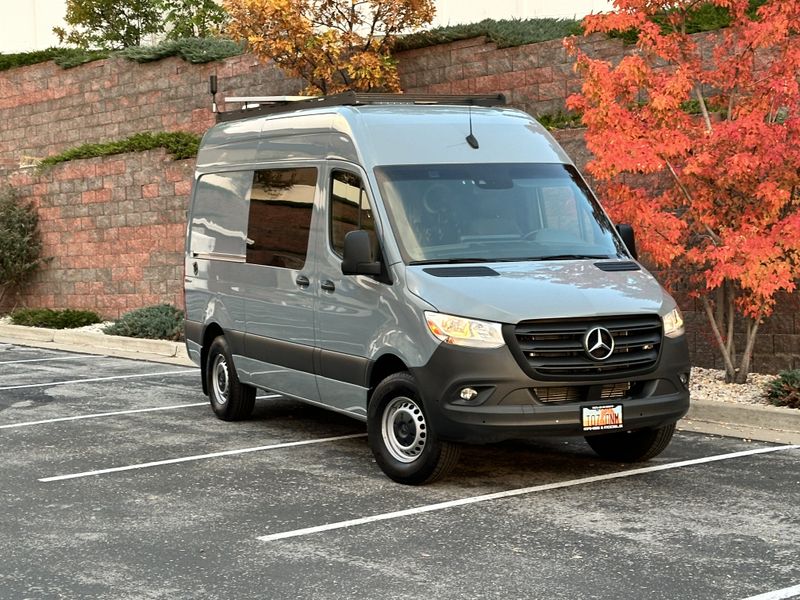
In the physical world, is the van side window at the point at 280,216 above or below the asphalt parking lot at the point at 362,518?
above

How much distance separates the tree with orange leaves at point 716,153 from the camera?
1147 cm

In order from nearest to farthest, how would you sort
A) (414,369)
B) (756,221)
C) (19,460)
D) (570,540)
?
(570,540) → (414,369) → (19,460) → (756,221)

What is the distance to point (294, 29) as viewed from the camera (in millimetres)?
20781

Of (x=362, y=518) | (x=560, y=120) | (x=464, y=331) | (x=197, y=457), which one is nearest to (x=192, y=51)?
(x=560, y=120)

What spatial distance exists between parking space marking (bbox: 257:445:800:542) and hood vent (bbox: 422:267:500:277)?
4.65ft

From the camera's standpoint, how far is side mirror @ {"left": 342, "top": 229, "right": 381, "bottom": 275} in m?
8.77

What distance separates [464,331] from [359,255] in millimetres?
1012

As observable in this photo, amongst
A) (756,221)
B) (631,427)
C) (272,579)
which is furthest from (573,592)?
(756,221)

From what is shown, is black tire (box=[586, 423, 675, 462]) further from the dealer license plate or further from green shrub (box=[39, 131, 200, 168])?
green shrub (box=[39, 131, 200, 168])

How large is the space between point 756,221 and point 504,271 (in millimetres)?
4091

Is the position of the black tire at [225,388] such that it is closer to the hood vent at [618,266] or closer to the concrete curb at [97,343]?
the hood vent at [618,266]

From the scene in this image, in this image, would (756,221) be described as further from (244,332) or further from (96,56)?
(96,56)

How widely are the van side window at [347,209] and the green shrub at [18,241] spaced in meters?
16.6

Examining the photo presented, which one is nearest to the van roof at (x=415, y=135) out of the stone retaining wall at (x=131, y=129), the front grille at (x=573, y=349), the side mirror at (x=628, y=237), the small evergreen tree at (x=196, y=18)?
the side mirror at (x=628, y=237)
